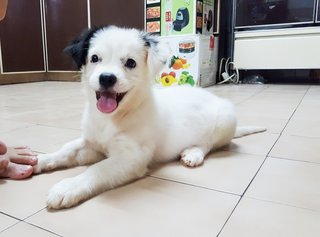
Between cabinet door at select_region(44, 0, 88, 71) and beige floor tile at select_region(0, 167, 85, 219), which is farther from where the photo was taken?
cabinet door at select_region(44, 0, 88, 71)

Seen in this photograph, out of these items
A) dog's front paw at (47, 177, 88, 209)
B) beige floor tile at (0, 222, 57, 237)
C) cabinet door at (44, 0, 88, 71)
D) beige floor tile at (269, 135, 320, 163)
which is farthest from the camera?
cabinet door at (44, 0, 88, 71)

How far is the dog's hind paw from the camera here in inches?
42.3

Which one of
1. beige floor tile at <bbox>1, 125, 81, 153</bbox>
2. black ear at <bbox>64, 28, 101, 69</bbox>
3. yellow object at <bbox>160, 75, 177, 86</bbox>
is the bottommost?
beige floor tile at <bbox>1, 125, 81, 153</bbox>

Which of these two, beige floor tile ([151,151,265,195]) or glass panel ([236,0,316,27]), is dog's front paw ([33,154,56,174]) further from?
glass panel ([236,0,316,27])

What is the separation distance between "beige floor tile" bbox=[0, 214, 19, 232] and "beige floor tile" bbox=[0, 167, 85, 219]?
0.02 metres

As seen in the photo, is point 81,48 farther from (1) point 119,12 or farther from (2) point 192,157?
(1) point 119,12

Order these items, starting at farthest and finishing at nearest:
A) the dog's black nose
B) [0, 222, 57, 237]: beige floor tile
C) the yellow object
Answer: the yellow object → the dog's black nose → [0, 222, 57, 237]: beige floor tile

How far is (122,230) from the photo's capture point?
0.68 meters

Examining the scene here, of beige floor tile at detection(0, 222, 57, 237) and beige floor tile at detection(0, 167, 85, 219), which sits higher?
beige floor tile at detection(0, 222, 57, 237)

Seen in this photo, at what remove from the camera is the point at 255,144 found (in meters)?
1.36

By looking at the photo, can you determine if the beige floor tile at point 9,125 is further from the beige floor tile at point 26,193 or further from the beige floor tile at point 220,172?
the beige floor tile at point 220,172

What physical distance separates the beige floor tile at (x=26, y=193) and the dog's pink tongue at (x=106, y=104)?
0.24 m

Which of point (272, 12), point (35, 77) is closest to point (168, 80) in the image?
point (272, 12)

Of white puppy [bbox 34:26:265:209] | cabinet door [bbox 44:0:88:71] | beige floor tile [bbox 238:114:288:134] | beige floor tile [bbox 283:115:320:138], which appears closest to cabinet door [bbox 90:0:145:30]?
cabinet door [bbox 44:0:88:71]
